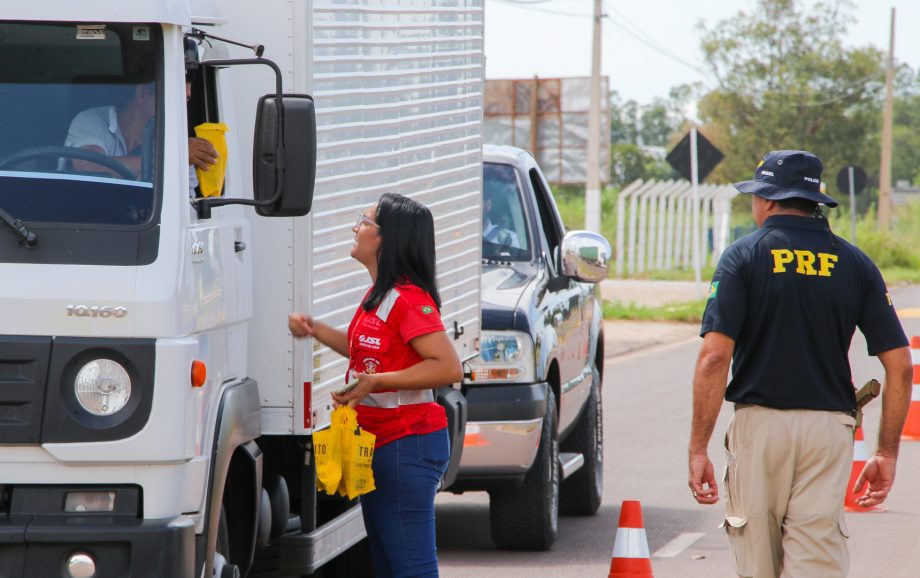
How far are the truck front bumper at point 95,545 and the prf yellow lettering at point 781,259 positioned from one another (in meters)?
2.10

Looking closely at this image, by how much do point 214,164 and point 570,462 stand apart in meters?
4.49

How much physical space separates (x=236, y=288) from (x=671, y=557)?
3.91 meters

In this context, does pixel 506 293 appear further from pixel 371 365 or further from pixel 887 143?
pixel 887 143

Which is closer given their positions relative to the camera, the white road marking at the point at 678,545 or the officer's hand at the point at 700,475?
the officer's hand at the point at 700,475

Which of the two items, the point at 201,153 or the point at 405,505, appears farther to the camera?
the point at 405,505

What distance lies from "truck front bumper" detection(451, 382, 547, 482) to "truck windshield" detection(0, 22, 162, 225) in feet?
11.5

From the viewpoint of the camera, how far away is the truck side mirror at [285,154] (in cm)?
492

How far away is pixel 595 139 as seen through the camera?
27922 mm

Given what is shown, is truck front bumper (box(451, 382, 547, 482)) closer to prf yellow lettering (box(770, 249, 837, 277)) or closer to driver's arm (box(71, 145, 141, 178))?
prf yellow lettering (box(770, 249, 837, 277))

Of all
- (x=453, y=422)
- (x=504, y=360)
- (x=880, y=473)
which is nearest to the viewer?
(x=880, y=473)

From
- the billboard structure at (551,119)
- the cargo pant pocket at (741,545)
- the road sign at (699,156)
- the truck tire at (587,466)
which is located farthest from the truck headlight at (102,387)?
the billboard structure at (551,119)

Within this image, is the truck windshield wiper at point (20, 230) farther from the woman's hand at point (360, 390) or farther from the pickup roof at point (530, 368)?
the pickup roof at point (530, 368)

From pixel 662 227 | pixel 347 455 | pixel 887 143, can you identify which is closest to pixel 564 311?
pixel 347 455

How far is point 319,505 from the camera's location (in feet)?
21.4
